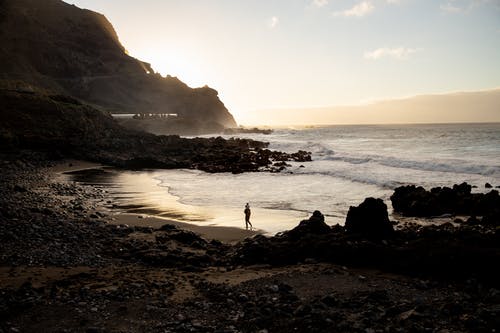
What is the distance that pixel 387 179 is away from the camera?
33.3 meters

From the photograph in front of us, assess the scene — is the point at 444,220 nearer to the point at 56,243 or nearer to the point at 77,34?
the point at 56,243

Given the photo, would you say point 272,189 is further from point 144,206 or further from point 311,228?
point 311,228

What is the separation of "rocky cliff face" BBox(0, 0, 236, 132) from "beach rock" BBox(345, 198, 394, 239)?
86645mm

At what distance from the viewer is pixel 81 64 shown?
12569cm

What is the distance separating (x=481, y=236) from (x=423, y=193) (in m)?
10.1

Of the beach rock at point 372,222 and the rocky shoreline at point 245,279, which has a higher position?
the beach rock at point 372,222

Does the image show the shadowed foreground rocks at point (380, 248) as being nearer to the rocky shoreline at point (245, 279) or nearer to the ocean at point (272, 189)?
the rocky shoreline at point (245, 279)


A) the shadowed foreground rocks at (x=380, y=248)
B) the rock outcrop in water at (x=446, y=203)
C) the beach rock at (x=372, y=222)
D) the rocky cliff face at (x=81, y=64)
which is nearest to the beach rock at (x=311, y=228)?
the shadowed foreground rocks at (x=380, y=248)

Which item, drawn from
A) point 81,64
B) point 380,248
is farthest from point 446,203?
point 81,64

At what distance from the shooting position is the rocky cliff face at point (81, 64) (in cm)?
10056

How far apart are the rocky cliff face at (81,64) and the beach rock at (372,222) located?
86.6 m

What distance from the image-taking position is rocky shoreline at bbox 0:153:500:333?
8.04 metres

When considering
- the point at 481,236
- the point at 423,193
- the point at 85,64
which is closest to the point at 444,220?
the point at 423,193

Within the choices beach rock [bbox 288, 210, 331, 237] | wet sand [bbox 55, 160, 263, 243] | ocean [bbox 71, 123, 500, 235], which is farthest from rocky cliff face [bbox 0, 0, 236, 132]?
beach rock [bbox 288, 210, 331, 237]
